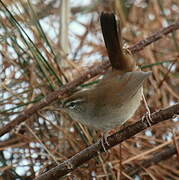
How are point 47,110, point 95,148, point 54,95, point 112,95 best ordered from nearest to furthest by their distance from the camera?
point 95,148 → point 112,95 → point 54,95 → point 47,110

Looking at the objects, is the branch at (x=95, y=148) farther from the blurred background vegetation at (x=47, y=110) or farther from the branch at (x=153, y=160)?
the branch at (x=153, y=160)

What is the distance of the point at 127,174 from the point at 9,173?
1.91ft

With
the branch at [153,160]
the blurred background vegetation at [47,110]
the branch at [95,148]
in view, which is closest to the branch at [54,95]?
the blurred background vegetation at [47,110]

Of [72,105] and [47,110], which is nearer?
[72,105]

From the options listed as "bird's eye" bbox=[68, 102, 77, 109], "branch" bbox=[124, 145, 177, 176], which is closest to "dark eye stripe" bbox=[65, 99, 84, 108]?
"bird's eye" bbox=[68, 102, 77, 109]

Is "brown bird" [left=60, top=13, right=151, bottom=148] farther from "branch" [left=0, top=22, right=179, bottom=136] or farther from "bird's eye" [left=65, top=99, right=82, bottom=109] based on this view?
"branch" [left=0, top=22, right=179, bottom=136]

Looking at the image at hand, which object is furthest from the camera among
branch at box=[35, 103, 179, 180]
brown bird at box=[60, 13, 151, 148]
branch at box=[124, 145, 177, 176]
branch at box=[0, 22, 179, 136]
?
branch at box=[124, 145, 177, 176]

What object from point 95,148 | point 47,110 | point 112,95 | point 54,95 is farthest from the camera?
point 47,110

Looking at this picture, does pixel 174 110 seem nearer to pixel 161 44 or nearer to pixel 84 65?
pixel 84 65

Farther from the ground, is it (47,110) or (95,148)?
(47,110)

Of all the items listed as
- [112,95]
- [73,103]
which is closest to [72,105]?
[73,103]

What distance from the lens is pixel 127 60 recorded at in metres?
1.78

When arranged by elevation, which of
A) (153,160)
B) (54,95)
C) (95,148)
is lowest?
(153,160)

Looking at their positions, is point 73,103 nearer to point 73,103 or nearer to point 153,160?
point 73,103
